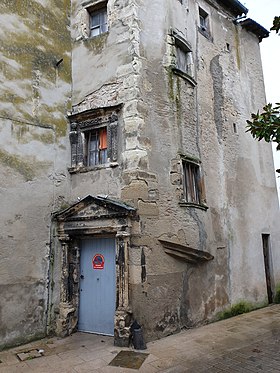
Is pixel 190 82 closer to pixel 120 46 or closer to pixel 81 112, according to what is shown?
pixel 120 46

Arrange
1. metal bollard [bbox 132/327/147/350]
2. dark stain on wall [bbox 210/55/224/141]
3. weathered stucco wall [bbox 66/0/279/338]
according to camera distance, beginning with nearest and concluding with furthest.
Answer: metal bollard [bbox 132/327/147/350] < weathered stucco wall [bbox 66/0/279/338] < dark stain on wall [bbox 210/55/224/141]

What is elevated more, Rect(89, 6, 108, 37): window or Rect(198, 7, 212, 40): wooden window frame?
Rect(198, 7, 212, 40): wooden window frame

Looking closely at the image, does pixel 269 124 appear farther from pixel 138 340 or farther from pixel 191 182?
pixel 138 340

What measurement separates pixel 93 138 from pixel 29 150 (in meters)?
1.64

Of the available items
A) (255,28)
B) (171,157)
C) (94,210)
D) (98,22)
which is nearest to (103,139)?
(171,157)

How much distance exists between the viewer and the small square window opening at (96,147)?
8.24 m

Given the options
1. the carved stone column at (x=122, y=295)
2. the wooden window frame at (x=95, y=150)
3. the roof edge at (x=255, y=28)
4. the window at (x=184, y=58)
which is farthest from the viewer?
the roof edge at (x=255, y=28)

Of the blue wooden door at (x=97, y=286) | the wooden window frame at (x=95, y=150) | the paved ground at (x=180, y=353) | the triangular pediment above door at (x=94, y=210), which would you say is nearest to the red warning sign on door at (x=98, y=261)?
the blue wooden door at (x=97, y=286)

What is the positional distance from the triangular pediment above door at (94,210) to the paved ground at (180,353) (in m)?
2.68

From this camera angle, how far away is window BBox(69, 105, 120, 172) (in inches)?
313

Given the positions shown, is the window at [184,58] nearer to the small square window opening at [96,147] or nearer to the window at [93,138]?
the window at [93,138]

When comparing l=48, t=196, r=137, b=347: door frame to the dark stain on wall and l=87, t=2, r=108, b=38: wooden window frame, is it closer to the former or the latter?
l=87, t=2, r=108, b=38: wooden window frame

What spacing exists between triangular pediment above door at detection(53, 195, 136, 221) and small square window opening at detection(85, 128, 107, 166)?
113 centimetres

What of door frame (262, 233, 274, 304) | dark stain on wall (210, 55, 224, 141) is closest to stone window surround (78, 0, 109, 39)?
dark stain on wall (210, 55, 224, 141)
